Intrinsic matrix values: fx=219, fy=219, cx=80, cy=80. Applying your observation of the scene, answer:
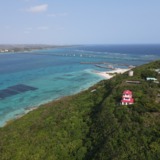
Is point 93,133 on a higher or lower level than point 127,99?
lower

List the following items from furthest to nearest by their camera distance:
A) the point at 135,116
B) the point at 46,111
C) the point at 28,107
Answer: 1. the point at 28,107
2. the point at 46,111
3. the point at 135,116

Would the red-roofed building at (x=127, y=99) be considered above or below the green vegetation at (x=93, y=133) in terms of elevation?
above

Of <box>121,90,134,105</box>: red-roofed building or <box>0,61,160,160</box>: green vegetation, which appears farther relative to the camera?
<box>121,90,134,105</box>: red-roofed building

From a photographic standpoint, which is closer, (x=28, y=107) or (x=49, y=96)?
(x=28, y=107)

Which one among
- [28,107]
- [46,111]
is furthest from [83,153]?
[28,107]

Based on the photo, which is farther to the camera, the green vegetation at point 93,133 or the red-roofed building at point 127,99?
the red-roofed building at point 127,99

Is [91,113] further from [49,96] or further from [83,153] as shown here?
[49,96]

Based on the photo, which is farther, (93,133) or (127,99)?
(127,99)

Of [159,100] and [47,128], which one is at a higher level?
[159,100]
